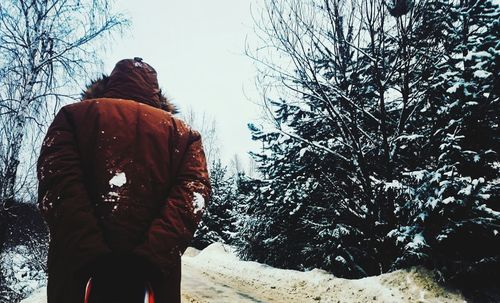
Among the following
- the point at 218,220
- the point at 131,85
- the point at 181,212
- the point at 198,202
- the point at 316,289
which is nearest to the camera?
the point at 181,212

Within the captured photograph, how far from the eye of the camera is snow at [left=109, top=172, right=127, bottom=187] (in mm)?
1638

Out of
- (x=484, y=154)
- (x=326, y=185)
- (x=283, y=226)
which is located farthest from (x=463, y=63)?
(x=283, y=226)

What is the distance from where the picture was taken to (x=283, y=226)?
11.9 metres

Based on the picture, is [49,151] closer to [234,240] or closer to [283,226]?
[283,226]

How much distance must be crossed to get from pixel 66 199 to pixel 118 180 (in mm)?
227

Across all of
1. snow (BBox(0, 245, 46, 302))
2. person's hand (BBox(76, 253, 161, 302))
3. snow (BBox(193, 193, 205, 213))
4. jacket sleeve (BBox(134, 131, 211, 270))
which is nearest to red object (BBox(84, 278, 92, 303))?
person's hand (BBox(76, 253, 161, 302))

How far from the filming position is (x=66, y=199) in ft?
5.09

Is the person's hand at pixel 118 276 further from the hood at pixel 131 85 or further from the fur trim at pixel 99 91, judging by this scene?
the fur trim at pixel 99 91

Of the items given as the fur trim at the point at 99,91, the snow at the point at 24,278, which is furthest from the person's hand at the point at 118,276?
the snow at the point at 24,278

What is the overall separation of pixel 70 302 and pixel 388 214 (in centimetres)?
762

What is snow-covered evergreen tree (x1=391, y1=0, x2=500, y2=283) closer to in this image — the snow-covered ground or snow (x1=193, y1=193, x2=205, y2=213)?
the snow-covered ground

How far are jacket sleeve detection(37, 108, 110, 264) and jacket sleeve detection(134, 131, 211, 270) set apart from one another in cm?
21

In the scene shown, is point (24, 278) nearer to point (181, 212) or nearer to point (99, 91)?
point (99, 91)

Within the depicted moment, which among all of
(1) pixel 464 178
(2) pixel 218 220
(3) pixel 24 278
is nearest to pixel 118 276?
(1) pixel 464 178
